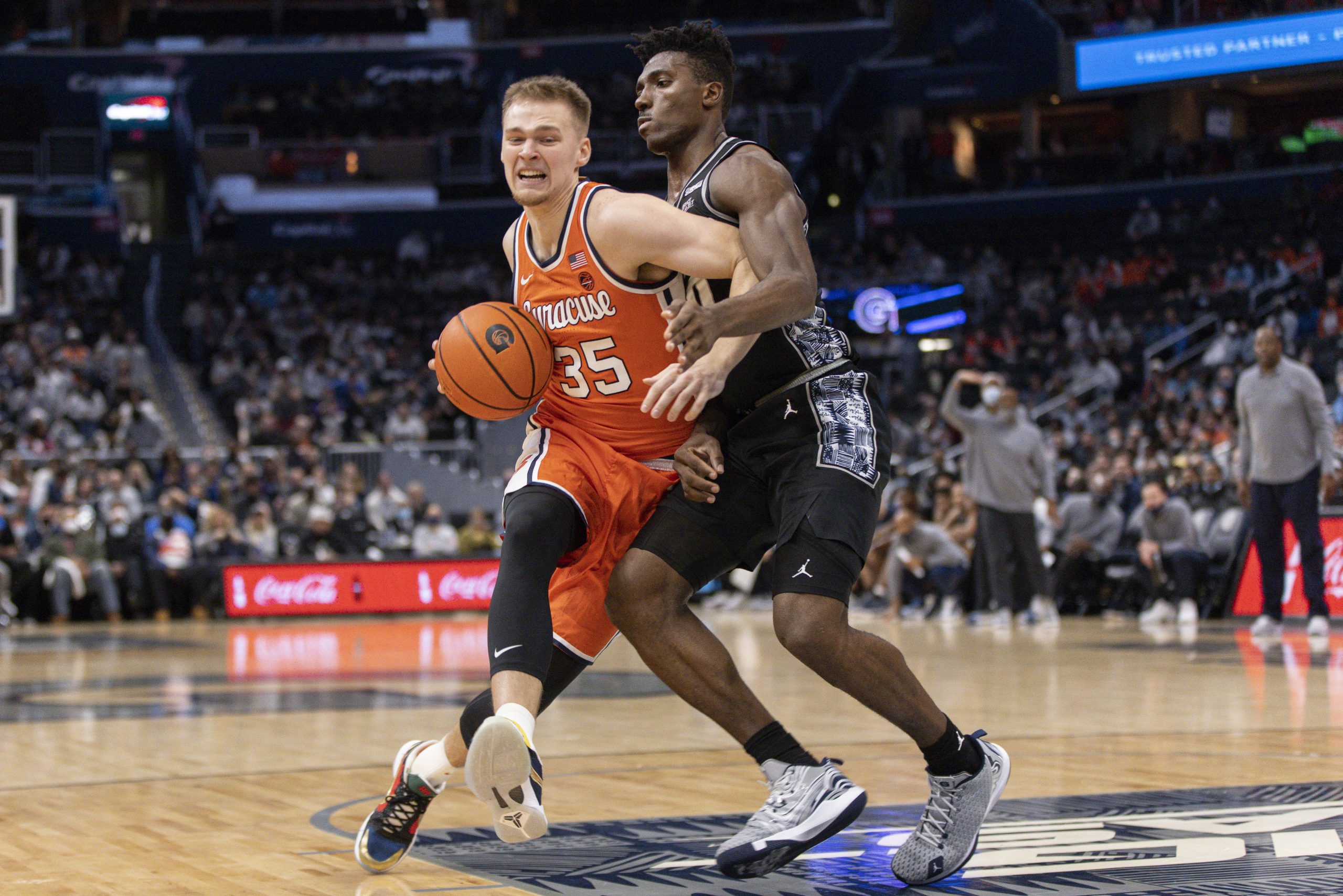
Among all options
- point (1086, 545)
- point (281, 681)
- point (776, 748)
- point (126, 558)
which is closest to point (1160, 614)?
point (1086, 545)

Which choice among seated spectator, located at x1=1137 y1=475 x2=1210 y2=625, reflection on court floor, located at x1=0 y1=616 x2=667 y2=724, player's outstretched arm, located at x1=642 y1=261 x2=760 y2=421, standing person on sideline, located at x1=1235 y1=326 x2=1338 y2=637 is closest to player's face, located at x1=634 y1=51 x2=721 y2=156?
player's outstretched arm, located at x1=642 y1=261 x2=760 y2=421

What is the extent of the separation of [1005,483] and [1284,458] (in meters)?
2.64

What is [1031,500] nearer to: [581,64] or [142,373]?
[142,373]

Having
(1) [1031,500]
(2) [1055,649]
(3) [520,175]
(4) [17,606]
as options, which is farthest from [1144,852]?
(4) [17,606]

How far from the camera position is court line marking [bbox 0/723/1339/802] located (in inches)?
197

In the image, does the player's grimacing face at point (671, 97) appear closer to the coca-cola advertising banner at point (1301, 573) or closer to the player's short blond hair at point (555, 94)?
the player's short blond hair at point (555, 94)

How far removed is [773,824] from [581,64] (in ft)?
101

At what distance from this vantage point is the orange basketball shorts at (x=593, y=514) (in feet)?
12.2

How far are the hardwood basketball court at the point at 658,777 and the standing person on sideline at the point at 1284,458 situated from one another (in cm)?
62

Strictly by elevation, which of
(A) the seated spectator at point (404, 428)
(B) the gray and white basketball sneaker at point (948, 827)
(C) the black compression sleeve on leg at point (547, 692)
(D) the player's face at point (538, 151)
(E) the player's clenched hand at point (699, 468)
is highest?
(D) the player's face at point (538, 151)

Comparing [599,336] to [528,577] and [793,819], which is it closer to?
[528,577]

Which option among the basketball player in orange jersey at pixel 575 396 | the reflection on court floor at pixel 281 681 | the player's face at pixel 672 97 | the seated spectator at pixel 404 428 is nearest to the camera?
the basketball player in orange jersey at pixel 575 396

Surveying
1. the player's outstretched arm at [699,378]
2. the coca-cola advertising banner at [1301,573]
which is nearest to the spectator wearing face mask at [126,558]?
the coca-cola advertising banner at [1301,573]

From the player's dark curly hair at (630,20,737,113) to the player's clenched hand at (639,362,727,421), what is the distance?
0.82m
